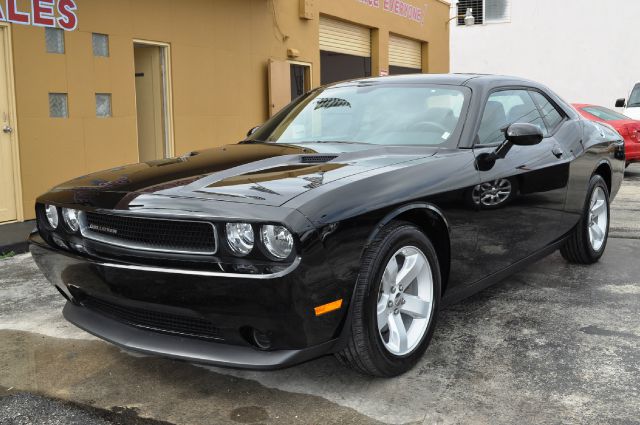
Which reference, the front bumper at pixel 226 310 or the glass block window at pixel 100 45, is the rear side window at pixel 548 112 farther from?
the glass block window at pixel 100 45

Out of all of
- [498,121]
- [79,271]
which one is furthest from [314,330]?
[498,121]

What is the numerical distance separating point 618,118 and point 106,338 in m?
11.0

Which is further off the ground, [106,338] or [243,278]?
[243,278]

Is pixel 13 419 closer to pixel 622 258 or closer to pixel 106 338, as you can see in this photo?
pixel 106 338

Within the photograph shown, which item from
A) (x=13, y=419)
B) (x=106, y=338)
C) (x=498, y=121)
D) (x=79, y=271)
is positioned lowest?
(x=13, y=419)

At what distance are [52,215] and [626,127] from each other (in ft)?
33.7

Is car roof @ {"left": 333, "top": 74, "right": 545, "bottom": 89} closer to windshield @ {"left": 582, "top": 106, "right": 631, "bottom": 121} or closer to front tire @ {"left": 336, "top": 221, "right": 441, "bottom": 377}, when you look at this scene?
front tire @ {"left": 336, "top": 221, "right": 441, "bottom": 377}

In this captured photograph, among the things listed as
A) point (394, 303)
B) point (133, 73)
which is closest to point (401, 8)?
point (133, 73)

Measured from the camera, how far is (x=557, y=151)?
439cm

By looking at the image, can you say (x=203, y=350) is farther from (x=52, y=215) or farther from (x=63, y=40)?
(x=63, y=40)

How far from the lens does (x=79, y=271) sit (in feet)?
9.62

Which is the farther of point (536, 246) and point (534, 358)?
point (536, 246)

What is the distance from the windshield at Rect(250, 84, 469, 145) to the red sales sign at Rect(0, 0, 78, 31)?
4.28m

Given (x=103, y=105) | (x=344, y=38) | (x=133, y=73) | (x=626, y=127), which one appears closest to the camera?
(x=103, y=105)
